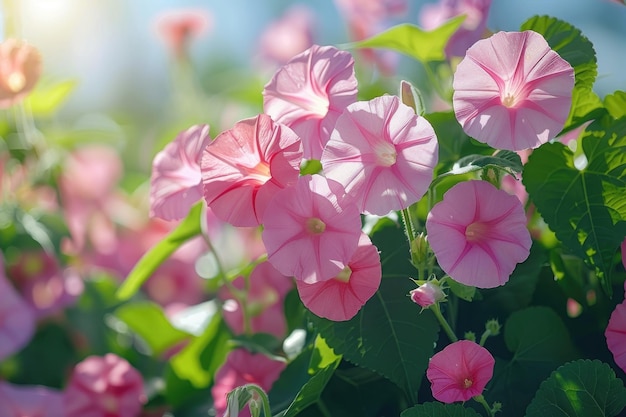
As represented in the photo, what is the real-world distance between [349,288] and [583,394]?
0.14 metres

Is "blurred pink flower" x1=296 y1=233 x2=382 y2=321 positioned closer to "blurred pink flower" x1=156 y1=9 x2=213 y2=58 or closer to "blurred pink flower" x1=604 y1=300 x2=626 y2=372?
"blurred pink flower" x1=604 y1=300 x2=626 y2=372

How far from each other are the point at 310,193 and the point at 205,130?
111 mm

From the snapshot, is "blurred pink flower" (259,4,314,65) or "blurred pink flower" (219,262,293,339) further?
"blurred pink flower" (259,4,314,65)

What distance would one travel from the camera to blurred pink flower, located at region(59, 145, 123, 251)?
1033 mm

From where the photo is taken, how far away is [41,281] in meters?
0.87

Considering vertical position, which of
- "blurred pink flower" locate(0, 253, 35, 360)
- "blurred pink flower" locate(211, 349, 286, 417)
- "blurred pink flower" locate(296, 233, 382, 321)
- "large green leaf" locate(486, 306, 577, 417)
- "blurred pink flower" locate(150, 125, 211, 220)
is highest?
"blurred pink flower" locate(150, 125, 211, 220)

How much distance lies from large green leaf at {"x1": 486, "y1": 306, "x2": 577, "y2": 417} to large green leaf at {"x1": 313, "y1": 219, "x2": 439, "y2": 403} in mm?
65

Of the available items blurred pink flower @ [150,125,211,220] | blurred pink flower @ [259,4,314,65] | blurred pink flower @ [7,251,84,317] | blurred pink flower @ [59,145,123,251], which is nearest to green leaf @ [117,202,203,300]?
blurred pink flower @ [150,125,211,220]

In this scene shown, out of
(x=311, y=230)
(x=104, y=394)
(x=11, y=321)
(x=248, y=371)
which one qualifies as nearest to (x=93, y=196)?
(x=11, y=321)

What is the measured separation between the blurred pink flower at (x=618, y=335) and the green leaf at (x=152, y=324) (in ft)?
1.26

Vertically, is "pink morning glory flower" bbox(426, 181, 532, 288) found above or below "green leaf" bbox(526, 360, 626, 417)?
above

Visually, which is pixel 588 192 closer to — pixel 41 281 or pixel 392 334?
pixel 392 334

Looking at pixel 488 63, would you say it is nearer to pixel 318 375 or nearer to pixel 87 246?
pixel 318 375

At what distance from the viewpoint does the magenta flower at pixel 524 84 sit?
1.47 feet
